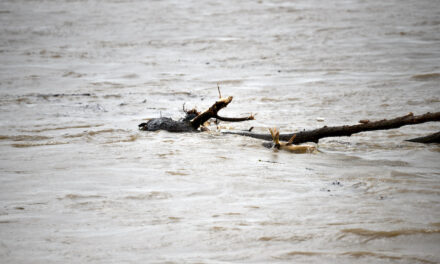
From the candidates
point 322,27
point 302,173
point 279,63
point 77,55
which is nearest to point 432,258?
point 302,173

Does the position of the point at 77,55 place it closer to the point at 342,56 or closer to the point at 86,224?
the point at 342,56

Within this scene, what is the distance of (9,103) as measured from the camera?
7.56 meters

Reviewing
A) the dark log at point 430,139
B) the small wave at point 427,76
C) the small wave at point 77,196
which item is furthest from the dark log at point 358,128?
the small wave at point 427,76

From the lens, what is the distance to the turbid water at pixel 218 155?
2.92 meters

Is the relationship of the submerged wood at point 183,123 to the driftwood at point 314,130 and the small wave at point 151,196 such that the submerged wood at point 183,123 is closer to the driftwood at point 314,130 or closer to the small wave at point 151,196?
the driftwood at point 314,130

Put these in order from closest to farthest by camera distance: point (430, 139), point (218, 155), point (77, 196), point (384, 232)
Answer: point (384, 232)
point (77, 196)
point (218, 155)
point (430, 139)

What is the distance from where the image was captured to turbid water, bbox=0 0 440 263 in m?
2.92

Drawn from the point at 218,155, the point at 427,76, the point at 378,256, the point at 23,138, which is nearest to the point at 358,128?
the point at 218,155

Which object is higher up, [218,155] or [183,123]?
[183,123]

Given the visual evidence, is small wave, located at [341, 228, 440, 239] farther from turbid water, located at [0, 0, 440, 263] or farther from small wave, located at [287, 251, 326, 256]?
small wave, located at [287, 251, 326, 256]

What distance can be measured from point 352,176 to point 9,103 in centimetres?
515

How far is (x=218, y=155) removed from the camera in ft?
15.6

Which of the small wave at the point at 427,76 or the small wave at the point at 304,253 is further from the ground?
the small wave at the point at 427,76

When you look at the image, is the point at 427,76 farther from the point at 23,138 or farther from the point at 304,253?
the point at 304,253
